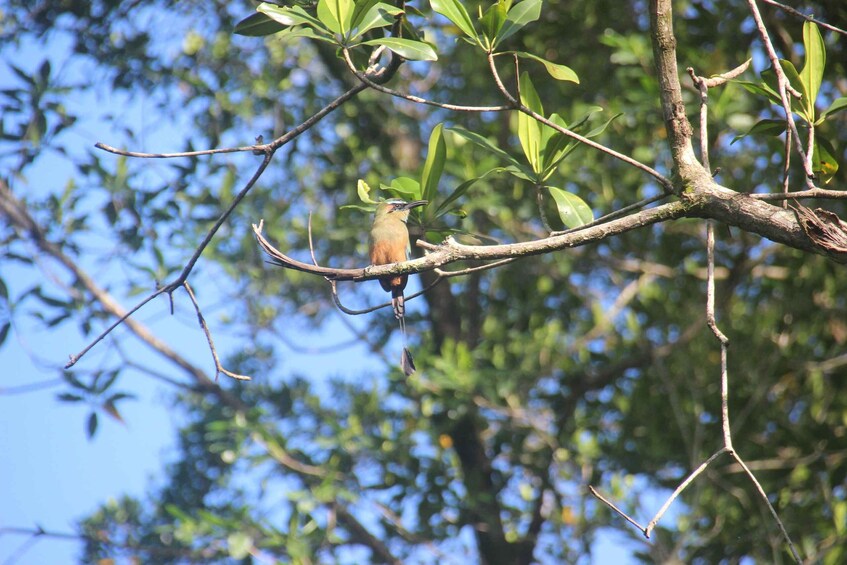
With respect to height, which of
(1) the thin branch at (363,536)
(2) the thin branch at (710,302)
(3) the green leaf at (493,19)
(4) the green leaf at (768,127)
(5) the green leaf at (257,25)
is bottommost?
(2) the thin branch at (710,302)

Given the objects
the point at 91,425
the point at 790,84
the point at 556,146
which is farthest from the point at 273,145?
the point at 91,425

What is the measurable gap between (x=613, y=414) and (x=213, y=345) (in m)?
4.83

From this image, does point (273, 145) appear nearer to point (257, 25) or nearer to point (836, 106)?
point (257, 25)

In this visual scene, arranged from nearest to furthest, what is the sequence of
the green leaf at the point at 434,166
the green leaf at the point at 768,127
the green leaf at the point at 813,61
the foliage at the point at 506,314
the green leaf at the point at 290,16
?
the green leaf at the point at 290,16 < the green leaf at the point at 813,61 < the green leaf at the point at 768,127 < the green leaf at the point at 434,166 < the foliage at the point at 506,314

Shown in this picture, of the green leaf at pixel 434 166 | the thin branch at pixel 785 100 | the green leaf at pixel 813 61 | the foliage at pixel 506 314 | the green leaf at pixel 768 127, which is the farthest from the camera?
the foliage at pixel 506 314

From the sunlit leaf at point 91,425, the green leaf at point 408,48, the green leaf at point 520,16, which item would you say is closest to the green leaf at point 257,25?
the green leaf at point 408,48

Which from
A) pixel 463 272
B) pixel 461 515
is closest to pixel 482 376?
pixel 461 515

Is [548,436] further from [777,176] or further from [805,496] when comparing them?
[777,176]

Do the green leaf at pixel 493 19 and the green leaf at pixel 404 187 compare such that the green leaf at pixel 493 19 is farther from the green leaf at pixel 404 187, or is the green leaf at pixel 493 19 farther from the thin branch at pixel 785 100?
the thin branch at pixel 785 100

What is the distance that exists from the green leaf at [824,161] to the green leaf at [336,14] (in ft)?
4.52

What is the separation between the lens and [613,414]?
6.52 m

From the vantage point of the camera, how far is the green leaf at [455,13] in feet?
7.05

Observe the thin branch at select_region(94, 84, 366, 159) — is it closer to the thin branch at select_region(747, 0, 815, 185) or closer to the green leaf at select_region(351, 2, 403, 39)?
the green leaf at select_region(351, 2, 403, 39)

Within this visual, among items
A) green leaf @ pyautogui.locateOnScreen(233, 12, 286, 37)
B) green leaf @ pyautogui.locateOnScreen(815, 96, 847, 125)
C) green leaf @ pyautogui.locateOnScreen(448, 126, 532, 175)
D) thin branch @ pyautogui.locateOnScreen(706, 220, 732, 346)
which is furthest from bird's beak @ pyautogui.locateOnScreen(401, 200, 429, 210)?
green leaf @ pyautogui.locateOnScreen(815, 96, 847, 125)
